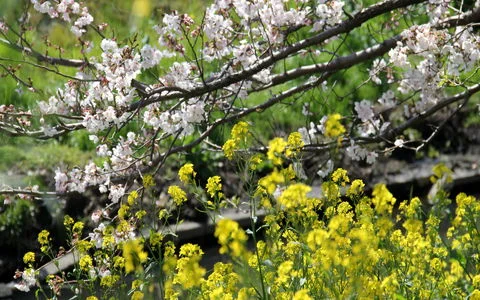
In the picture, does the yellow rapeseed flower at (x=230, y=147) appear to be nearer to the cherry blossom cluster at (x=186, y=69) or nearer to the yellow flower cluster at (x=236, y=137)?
the yellow flower cluster at (x=236, y=137)

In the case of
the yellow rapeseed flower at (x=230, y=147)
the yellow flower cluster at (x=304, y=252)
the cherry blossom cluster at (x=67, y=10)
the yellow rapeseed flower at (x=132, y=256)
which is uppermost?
the cherry blossom cluster at (x=67, y=10)

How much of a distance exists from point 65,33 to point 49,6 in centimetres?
402

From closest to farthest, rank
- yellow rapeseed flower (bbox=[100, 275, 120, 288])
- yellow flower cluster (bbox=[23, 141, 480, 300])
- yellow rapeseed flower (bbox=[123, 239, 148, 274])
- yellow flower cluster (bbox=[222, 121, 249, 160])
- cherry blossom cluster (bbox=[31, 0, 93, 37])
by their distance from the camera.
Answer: yellow rapeseed flower (bbox=[123, 239, 148, 274])
yellow flower cluster (bbox=[23, 141, 480, 300])
yellow flower cluster (bbox=[222, 121, 249, 160])
yellow rapeseed flower (bbox=[100, 275, 120, 288])
cherry blossom cluster (bbox=[31, 0, 93, 37])

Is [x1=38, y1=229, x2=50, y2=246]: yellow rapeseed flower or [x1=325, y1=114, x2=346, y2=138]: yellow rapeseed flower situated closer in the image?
[x1=325, y1=114, x2=346, y2=138]: yellow rapeseed flower

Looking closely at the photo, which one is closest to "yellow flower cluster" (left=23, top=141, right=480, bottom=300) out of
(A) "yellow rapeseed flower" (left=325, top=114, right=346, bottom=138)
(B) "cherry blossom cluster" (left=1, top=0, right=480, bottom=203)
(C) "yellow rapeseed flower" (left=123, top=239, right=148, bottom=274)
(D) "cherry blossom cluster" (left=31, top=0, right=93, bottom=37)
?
(C) "yellow rapeseed flower" (left=123, top=239, right=148, bottom=274)

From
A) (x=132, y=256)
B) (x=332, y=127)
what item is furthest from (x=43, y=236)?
(x=332, y=127)

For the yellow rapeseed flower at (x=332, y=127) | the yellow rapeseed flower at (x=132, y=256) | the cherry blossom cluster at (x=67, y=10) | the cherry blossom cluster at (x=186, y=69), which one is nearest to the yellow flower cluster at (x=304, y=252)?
the yellow rapeseed flower at (x=132, y=256)

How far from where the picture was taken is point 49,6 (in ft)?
15.0

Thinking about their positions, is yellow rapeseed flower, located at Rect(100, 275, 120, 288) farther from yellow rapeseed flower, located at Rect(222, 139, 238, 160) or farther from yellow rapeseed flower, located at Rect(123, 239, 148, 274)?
yellow rapeseed flower, located at Rect(123, 239, 148, 274)

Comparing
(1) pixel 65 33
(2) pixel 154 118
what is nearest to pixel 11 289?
(2) pixel 154 118

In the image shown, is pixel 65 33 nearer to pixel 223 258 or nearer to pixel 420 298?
pixel 223 258

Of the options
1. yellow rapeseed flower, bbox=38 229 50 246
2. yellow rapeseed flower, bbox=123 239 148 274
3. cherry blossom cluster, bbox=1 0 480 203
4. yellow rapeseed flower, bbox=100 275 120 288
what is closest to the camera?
yellow rapeseed flower, bbox=123 239 148 274

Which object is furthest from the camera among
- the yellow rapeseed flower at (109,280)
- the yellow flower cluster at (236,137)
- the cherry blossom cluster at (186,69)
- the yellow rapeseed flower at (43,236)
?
the cherry blossom cluster at (186,69)

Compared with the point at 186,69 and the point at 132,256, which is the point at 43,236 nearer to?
the point at 186,69
